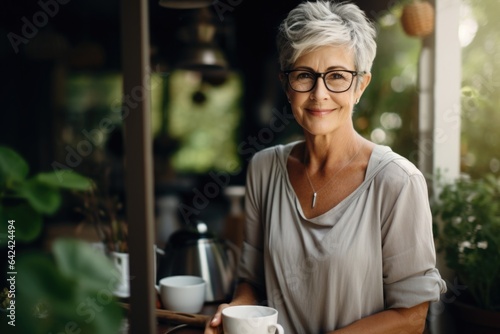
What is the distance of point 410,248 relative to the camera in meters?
1.44

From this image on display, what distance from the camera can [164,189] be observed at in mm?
6004

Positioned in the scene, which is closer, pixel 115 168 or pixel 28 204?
pixel 28 204

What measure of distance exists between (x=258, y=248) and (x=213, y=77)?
2195mm

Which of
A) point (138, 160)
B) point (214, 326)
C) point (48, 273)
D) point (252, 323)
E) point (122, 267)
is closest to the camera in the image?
point (48, 273)

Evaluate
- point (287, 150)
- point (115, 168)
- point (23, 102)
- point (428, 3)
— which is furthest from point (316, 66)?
point (115, 168)

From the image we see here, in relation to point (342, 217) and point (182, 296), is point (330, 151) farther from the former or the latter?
point (182, 296)

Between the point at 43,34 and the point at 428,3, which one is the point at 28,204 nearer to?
the point at 428,3

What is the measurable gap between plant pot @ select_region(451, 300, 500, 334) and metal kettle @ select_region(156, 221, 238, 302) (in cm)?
96

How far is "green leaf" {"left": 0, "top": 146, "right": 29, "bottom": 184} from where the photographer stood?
→ 0.70 meters

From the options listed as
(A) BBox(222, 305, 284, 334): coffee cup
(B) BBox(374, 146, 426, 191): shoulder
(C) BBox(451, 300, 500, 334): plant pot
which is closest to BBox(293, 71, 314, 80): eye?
(B) BBox(374, 146, 426, 191): shoulder

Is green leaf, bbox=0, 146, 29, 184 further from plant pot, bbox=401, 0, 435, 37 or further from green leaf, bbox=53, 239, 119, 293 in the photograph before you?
plant pot, bbox=401, 0, 435, 37

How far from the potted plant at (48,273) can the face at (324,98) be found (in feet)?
3.01

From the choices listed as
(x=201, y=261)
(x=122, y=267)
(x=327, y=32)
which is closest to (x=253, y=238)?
(x=201, y=261)

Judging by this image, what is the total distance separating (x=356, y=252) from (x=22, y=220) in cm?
97
